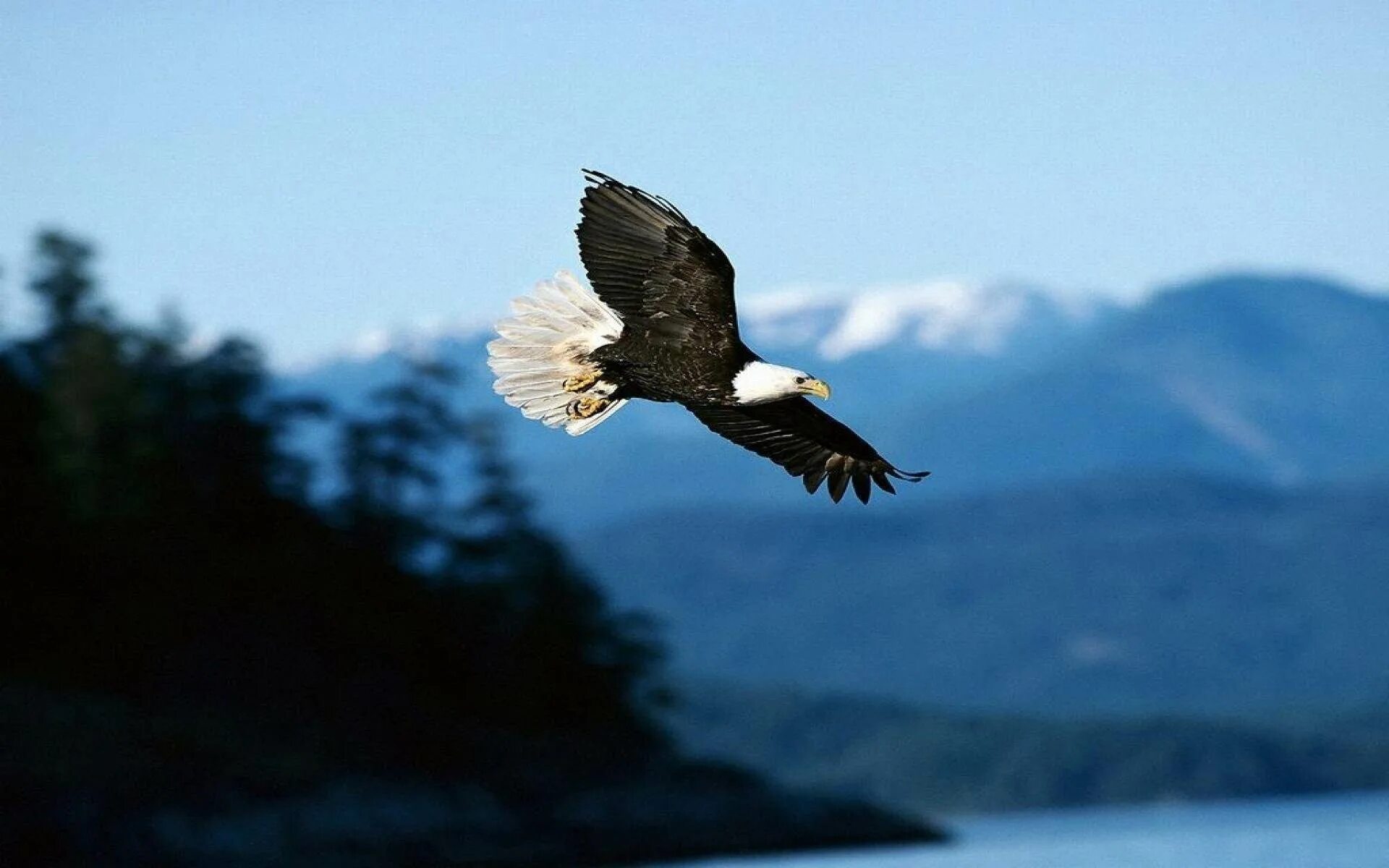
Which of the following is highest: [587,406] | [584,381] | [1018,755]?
[1018,755]

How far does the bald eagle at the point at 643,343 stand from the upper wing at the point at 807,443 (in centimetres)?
2

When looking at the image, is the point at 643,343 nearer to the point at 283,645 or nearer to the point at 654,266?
the point at 654,266

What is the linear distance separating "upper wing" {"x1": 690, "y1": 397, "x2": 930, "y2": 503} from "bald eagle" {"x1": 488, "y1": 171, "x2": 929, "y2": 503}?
0.02 meters

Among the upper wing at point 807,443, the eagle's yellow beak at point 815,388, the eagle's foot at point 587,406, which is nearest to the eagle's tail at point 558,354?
the eagle's foot at point 587,406

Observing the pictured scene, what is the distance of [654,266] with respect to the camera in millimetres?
15188

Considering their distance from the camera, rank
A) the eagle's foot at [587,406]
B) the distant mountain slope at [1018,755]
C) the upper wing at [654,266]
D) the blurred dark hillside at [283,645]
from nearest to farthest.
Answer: the upper wing at [654,266], the eagle's foot at [587,406], the blurred dark hillside at [283,645], the distant mountain slope at [1018,755]

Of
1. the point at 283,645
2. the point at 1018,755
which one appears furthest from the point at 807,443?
the point at 1018,755

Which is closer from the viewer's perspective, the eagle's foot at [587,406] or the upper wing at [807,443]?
the eagle's foot at [587,406]

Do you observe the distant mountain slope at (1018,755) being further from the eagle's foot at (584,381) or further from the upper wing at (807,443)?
the eagle's foot at (584,381)

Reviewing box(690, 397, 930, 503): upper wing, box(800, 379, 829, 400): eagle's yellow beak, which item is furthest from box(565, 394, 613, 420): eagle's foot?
box(800, 379, 829, 400): eagle's yellow beak

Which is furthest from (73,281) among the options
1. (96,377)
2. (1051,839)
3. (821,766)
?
(821,766)

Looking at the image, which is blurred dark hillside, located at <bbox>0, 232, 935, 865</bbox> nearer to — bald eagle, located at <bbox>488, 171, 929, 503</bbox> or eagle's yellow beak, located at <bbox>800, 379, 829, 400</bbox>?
bald eagle, located at <bbox>488, 171, 929, 503</bbox>

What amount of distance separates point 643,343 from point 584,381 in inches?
26.2

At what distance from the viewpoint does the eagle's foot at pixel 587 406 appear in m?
16.0
